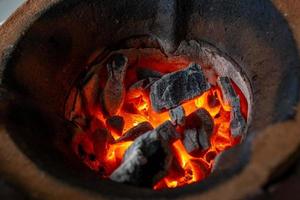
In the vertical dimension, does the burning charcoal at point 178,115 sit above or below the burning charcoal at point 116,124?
below

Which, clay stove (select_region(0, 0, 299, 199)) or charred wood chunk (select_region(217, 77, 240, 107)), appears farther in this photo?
charred wood chunk (select_region(217, 77, 240, 107))

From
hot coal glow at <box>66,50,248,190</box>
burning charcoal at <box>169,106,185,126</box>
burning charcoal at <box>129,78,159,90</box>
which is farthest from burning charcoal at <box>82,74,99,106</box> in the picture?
burning charcoal at <box>169,106,185,126</box>

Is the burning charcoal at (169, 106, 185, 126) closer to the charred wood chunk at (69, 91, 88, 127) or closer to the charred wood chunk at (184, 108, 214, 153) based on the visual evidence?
the charred wood chunk at (184, 108, 214, 153)

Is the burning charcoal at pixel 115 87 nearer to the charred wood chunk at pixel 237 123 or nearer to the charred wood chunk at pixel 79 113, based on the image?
the charred wood chunk at pixel 79 113

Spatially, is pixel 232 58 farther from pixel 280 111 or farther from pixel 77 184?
pixel 77 184

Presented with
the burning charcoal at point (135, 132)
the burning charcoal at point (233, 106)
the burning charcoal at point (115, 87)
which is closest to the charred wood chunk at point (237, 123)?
the burning charcoal at point (233, 106)

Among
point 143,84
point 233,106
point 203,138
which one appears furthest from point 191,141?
point 143,84
